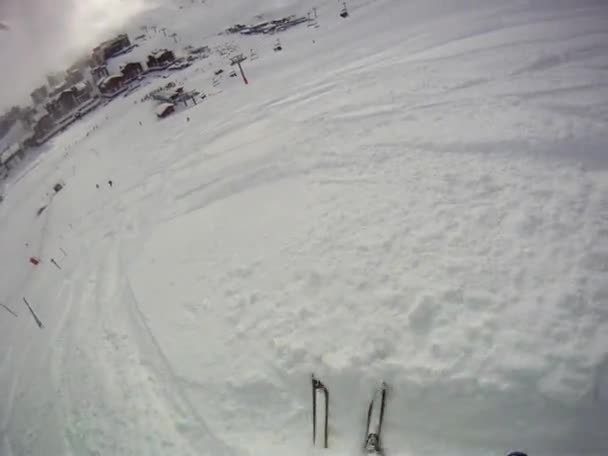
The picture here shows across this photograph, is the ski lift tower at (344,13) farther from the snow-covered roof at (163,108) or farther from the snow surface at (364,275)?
the snow-covered roof at (163,108)

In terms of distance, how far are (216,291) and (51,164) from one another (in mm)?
37763

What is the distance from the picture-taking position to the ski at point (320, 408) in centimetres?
748

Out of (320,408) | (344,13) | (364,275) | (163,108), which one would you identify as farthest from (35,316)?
(344,13)

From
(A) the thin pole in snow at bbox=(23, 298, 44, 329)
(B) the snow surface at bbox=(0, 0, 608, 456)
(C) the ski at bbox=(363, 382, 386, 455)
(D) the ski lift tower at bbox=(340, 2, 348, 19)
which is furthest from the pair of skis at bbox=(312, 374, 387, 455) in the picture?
(D) the ski lift tower at bbox=(340, 2, 348, 19)

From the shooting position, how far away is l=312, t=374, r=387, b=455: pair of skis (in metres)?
7.00

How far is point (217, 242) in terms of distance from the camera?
13.8 m

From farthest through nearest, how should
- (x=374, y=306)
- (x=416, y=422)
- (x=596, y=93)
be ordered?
(x=596, y=93) < (x=374, y=306) < (x=416, y=422)

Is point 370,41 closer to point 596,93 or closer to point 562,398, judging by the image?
point 596,93

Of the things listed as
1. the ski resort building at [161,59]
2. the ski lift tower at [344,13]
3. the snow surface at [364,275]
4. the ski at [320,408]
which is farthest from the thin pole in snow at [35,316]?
the ski resort building at [161,59]

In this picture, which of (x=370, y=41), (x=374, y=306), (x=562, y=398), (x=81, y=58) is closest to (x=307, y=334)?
(x=374, y=306)

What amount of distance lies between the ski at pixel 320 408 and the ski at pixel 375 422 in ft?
2.95

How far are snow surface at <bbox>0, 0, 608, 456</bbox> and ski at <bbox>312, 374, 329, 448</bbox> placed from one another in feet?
0.60

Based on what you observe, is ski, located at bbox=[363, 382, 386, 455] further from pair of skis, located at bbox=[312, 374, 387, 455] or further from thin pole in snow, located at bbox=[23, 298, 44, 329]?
thin pole in snow, located at bbox=[23, 298, 44, 329]

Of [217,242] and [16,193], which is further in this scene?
[16,193]
